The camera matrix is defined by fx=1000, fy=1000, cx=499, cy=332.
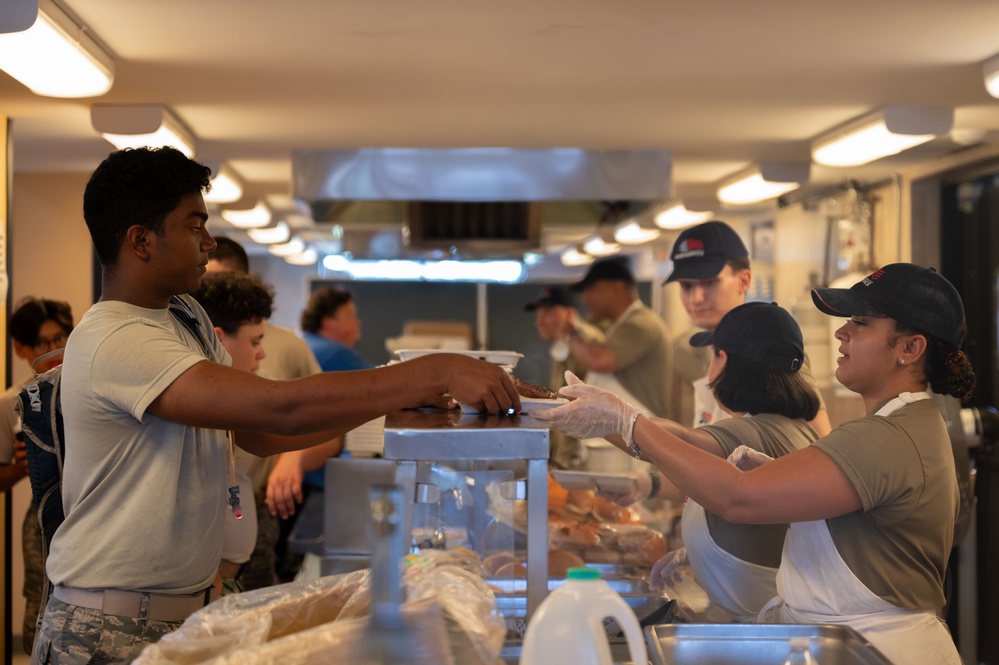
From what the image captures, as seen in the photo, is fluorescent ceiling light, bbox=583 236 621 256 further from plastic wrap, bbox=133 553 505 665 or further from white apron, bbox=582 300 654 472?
plastic wrap, bbox=133 553 505 665

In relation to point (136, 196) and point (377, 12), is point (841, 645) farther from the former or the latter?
point (377, 12)

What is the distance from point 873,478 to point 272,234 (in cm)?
699

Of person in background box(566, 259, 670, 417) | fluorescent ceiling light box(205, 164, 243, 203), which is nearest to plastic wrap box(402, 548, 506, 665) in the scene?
person in background box(566, 259, 670, 417)

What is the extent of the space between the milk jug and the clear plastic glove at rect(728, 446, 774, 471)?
1040 mm

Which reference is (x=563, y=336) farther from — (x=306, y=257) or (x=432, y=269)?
(x=306, y=257)

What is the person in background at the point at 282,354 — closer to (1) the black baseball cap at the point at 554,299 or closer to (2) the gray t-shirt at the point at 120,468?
(2) the gray t-shirt at the point at 120,468

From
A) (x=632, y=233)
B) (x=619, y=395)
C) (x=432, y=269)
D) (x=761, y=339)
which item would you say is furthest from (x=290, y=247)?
(x=761, y=339)

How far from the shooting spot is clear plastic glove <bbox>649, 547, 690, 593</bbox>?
2925mm

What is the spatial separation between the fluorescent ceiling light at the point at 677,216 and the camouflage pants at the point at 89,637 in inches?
210

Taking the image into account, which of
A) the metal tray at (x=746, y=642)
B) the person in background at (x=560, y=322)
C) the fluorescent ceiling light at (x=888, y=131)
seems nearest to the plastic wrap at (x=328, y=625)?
the metal tray at (x=746, y=642)

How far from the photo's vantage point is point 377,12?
2854 mm

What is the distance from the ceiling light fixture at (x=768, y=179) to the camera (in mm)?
5566

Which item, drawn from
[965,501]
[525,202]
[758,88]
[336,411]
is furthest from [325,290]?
[336,411]

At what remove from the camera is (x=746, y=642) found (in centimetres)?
197
